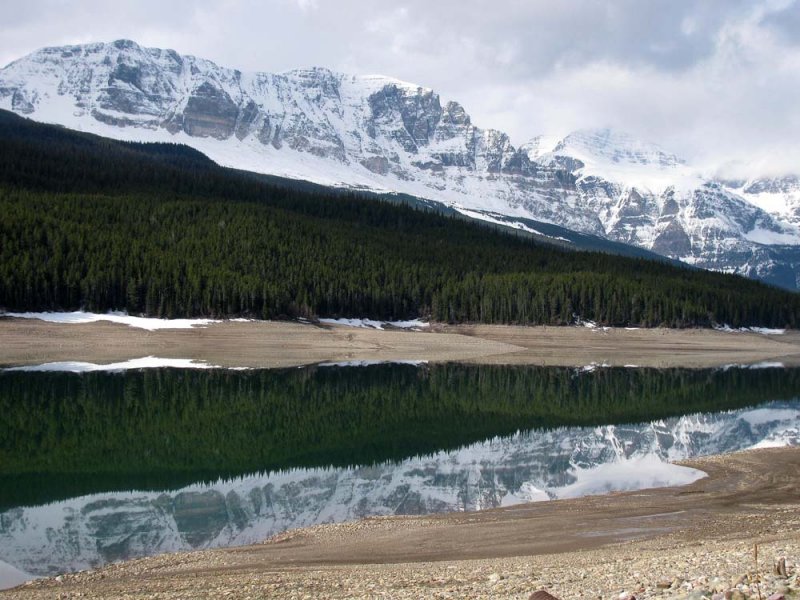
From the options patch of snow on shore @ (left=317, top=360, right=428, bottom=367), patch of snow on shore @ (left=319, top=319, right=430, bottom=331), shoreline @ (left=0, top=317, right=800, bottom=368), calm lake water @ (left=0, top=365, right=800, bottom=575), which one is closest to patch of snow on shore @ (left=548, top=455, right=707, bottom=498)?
calm lake water @ (left=0, top=365, right=800, bottom=575)

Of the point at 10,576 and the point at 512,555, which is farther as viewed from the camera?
the point at 512,555

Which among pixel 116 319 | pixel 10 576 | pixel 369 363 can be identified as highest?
pixel 116 319

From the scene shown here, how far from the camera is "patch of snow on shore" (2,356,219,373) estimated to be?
225ft

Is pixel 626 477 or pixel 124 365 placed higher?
pixel 124 365

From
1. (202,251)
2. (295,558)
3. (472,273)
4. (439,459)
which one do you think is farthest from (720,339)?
(295,558)

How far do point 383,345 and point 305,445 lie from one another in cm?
5189

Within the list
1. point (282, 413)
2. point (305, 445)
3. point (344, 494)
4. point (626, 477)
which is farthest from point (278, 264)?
point (344, 494)

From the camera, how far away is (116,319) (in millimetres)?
83562

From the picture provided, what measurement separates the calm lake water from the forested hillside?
910 inches

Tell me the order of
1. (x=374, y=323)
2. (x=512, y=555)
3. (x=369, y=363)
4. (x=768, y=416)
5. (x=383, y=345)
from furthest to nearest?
(x=374, y=323)
(x=383, y=345)
(x=369, y=363)
(x=768, y=416)
(x=512, y=555)

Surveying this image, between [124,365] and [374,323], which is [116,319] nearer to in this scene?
[124,365]

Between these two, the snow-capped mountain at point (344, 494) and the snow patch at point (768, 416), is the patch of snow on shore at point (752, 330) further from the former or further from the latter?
the snow-capped mountain at point (344, 494)

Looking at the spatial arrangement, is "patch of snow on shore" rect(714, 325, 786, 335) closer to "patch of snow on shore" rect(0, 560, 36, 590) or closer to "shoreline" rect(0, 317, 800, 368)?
"shoreline" rect(0, 317, 800, 368)

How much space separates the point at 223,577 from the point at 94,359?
59.1 metres
